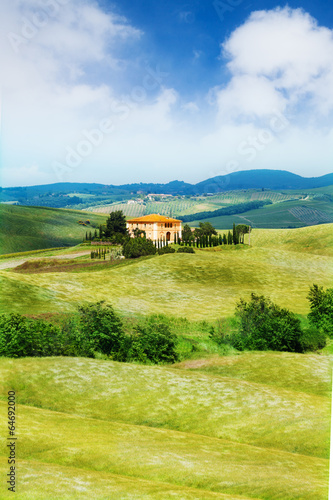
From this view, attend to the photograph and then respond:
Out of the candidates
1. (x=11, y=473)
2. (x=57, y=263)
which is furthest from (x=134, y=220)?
(x=11, y=473)

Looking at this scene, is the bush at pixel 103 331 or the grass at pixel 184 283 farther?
the grass at pixel 184 283

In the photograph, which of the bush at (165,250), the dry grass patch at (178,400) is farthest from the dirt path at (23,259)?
the dry grass patch at (178,400)

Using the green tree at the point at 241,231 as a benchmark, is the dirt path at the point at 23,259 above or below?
below

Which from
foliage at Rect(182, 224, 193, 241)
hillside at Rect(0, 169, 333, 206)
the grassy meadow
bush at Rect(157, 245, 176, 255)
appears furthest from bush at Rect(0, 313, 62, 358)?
hillside at Rect(0, 169, 333, 206)

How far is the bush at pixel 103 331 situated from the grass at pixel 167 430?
8.37 feet

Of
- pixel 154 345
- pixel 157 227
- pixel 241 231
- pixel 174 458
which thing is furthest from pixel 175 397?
pixel 241 231

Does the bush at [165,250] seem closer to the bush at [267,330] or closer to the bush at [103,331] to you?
the bush at [267,330]

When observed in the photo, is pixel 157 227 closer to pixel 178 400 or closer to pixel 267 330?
pixel 267 330

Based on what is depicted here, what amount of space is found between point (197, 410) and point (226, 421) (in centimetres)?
140

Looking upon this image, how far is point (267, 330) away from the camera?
27.0 metres

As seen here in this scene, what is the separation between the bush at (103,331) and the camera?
2450 cm

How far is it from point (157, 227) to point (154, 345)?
10499mm

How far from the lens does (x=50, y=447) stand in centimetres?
1338

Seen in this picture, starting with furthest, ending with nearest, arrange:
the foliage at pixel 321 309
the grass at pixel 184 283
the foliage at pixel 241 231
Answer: the foliage at pixel 241 231, the foliage at pixel 321 309, the grass at pixel 184 283
